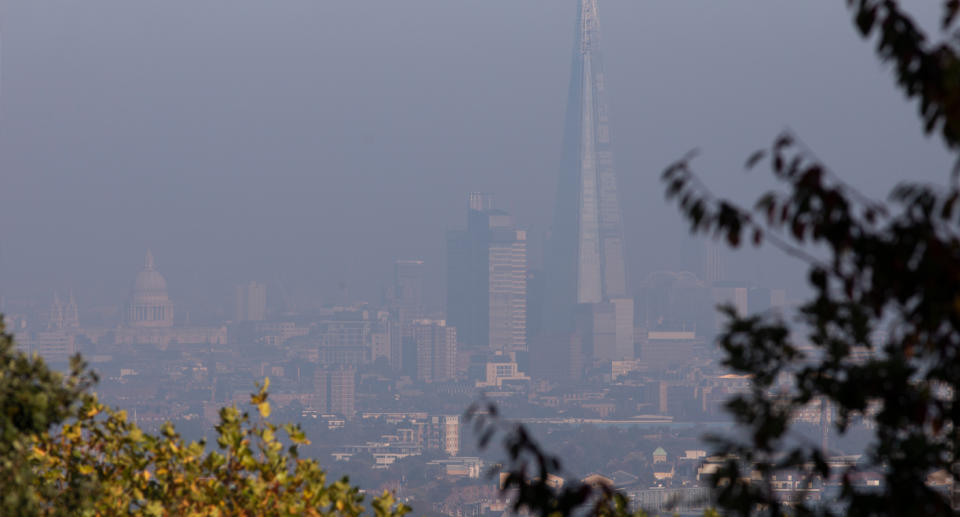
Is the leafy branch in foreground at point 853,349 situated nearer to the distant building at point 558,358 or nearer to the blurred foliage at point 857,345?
the blurred foliage at point 857,345

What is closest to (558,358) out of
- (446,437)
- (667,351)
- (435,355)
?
(667,351)

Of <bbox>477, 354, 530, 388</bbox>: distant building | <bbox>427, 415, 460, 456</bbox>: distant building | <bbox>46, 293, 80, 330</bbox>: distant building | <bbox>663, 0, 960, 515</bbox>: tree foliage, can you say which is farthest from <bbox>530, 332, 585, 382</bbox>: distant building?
<bbox>663, 0, 960, 515</bbox>: tree foliage

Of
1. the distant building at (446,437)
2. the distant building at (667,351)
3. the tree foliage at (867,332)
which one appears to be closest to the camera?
the tree foliage at (867,332)

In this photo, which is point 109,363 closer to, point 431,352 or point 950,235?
point 431,352

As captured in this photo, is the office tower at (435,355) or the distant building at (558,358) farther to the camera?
the office tower at (435,355)

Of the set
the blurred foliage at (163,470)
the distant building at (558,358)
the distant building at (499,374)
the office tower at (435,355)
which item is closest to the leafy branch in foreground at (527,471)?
the blurred foliage at (163,470)

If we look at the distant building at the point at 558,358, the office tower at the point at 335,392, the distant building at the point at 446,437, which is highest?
the distant building at the point at 558,358

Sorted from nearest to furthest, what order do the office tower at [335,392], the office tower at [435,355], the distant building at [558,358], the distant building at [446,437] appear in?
the distant building at [446,437] → the office tower at [335,392] → the distant building at [558,358] → the office tower at [435,355]
